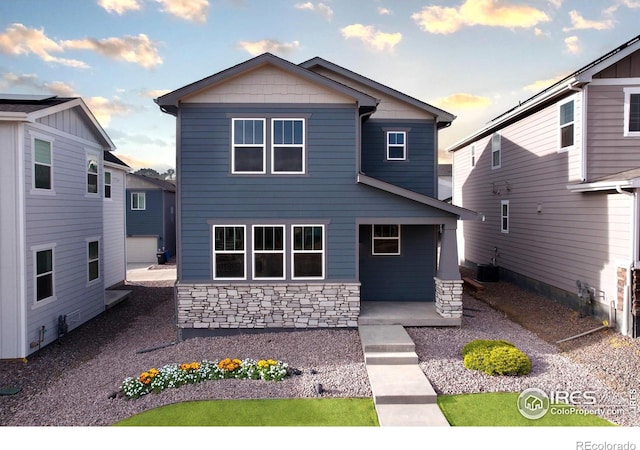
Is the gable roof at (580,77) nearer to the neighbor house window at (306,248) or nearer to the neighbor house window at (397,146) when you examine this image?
the neighbor house window at (397,146)

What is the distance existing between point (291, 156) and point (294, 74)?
202 cm

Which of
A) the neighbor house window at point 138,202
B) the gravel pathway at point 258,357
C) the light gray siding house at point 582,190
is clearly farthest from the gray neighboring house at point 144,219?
the light gray siding house at point 582,190

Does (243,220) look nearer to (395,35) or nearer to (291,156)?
(291,156)

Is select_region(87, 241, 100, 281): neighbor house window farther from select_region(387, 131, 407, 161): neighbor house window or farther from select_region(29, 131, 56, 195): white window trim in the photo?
select_region(387, 131, 407, 161): neighbor house window

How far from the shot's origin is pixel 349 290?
9305 millimetres

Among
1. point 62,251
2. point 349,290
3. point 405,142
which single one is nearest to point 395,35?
point 405,142

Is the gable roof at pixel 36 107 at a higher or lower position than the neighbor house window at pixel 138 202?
higher

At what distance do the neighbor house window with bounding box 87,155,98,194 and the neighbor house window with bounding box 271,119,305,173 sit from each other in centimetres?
666

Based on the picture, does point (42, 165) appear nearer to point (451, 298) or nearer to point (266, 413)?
point (266, 413)

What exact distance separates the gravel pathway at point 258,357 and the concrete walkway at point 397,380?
26 cm

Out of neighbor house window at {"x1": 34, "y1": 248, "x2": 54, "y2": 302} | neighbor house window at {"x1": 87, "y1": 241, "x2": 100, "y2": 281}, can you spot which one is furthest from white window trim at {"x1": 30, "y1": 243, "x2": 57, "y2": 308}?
neighbor house window at {"x1": 87, "y1": 241, "x2": 100, "y2": 281}

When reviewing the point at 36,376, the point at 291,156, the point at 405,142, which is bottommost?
the point at 36,376

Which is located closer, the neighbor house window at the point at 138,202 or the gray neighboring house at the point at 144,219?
the gray neighboring house at the point at 144,219

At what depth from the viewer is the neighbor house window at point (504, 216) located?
592 inches
